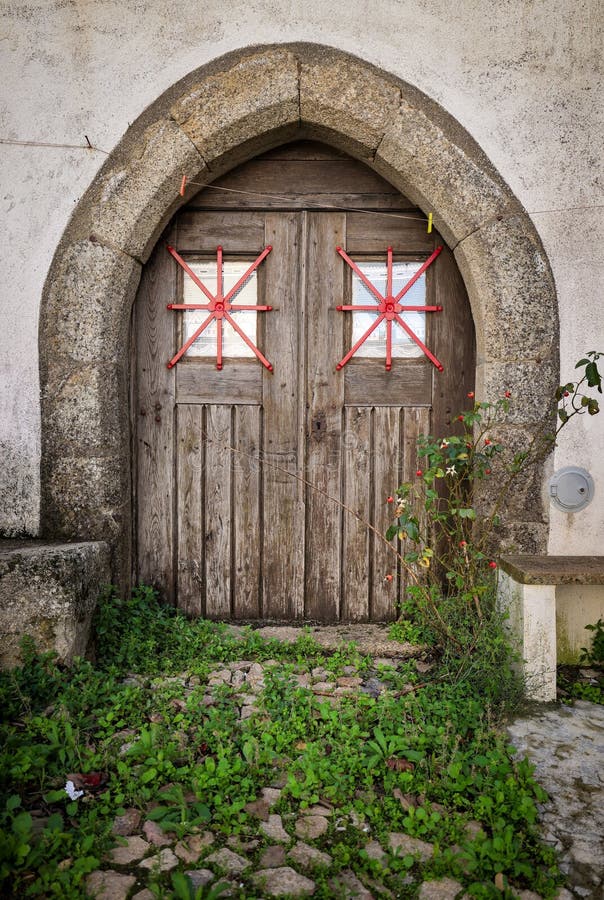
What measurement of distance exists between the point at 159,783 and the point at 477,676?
134cm

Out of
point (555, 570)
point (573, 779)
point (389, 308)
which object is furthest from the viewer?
point (389, 308)

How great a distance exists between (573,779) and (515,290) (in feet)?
6.84

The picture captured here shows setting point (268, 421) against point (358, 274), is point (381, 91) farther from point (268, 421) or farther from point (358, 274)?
point (268, 421)

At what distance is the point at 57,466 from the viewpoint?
10.0 ft

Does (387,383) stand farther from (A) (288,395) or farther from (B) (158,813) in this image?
(B) (158,813)

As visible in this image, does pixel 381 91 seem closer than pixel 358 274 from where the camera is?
Yes

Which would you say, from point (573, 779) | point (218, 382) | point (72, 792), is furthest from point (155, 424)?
point (573, 779)

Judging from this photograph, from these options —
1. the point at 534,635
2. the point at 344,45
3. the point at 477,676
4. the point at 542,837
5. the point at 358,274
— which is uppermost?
the point at 344,45

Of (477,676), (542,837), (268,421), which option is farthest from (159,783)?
(268,421)

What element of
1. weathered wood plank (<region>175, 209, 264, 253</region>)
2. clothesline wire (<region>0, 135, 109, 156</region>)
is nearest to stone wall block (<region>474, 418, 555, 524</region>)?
weathered wood plank (<region>175, 209, 264, 253</region>)

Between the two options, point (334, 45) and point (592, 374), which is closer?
point (592, 374)

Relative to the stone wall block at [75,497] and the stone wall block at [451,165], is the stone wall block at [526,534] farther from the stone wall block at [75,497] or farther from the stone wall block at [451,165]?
the stone wall block at [75,497]

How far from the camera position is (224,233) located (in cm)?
332

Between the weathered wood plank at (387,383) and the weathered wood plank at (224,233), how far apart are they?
84 centimetres
